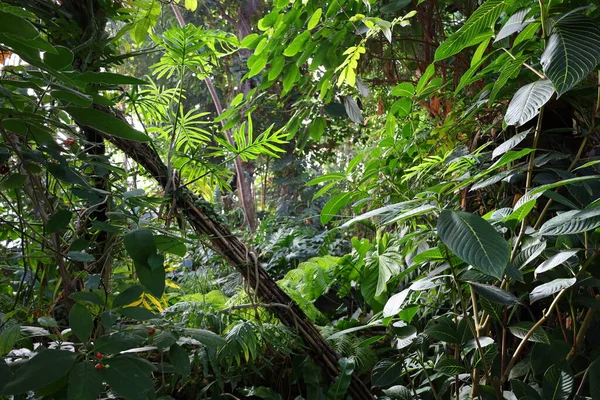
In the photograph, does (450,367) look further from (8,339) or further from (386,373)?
(8,339)

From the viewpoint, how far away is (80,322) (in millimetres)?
682

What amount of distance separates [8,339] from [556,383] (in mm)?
985

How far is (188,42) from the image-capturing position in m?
1.28

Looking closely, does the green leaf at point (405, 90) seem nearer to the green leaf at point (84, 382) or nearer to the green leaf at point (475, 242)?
the green leaf at point (475, 242)

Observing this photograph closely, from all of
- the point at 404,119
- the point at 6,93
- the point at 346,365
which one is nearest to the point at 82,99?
the point at 6,93

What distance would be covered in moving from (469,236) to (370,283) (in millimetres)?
661

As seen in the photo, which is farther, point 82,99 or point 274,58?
point 274,58

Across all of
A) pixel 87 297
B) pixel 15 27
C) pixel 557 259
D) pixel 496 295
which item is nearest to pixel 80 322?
pixel 87 297

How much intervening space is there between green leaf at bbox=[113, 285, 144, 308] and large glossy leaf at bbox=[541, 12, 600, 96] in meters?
0.71

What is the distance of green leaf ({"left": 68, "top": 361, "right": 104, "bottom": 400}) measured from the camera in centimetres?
58

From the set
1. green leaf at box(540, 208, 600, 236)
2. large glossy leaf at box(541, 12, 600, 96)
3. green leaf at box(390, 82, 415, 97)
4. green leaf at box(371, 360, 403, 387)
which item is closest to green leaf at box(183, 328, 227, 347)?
green leaf at box(371, 360, 403, 387)

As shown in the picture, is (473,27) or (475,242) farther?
(473,27)

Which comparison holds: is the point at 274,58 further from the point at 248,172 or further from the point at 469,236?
the point at 248,172

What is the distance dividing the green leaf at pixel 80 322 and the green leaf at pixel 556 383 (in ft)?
2.77
